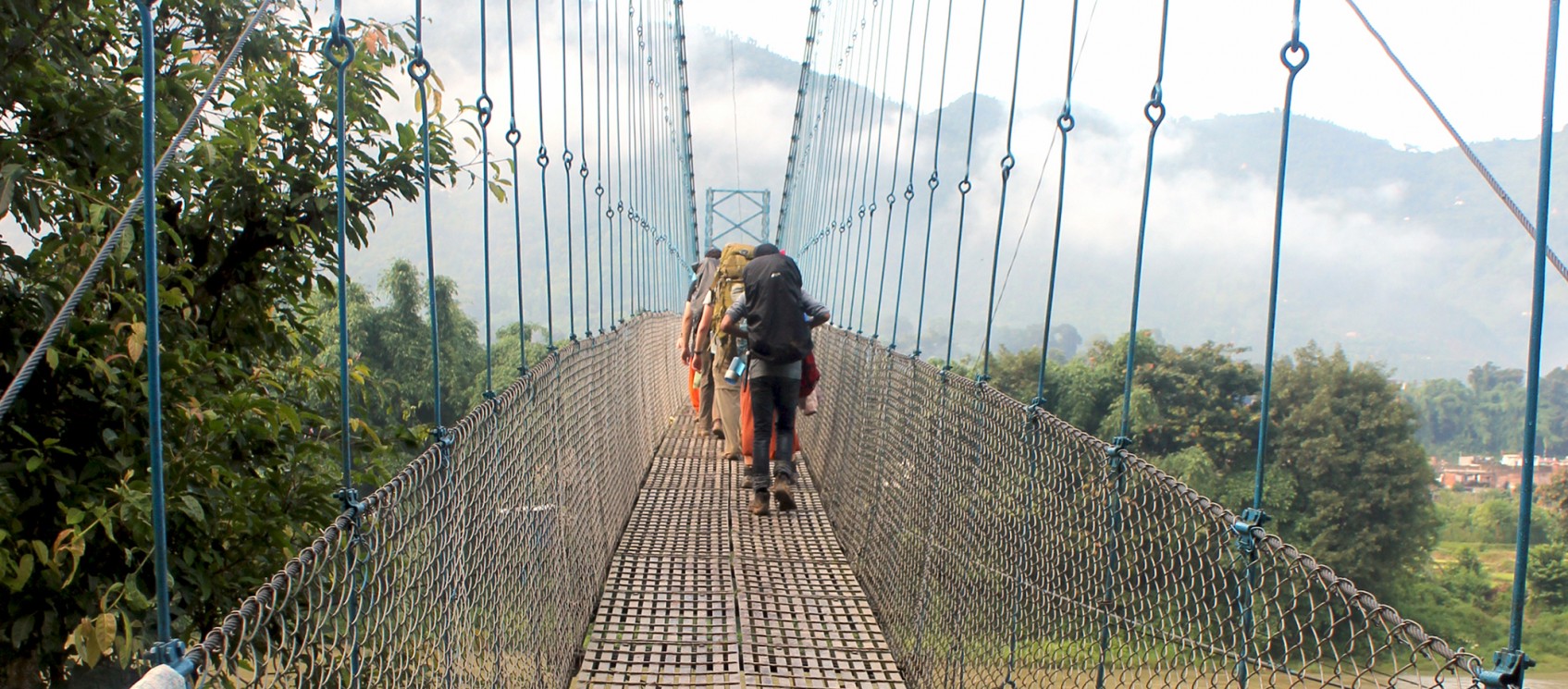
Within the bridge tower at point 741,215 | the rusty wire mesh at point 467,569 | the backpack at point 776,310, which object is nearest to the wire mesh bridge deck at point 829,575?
the rusty wire mesh at point 467,569

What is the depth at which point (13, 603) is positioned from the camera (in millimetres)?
2875

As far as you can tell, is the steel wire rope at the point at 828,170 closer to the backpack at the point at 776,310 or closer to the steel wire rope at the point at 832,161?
the steel wire rope at the point at 832,161

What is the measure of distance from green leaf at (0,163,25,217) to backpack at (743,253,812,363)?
2.41m

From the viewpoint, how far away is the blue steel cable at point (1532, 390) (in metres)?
0.97

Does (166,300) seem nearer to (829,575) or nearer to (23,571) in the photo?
(23,571)

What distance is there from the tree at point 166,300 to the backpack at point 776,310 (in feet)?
3.82

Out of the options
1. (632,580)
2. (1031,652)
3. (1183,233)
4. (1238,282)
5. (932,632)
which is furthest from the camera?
(1183,233)

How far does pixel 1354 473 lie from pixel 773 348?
112ft

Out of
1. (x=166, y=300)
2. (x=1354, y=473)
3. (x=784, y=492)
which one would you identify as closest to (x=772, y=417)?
(x=784, y=492)

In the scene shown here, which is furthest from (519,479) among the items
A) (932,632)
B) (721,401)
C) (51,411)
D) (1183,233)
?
(1183,233)

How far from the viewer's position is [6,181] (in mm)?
2338

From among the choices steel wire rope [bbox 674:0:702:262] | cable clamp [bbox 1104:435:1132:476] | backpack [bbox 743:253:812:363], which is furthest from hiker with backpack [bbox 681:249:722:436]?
steel wire rope [bbox 674:0:702:262]

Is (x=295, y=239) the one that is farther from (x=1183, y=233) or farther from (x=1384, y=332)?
(x=1183, y=233)

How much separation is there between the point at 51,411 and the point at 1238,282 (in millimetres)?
98174
